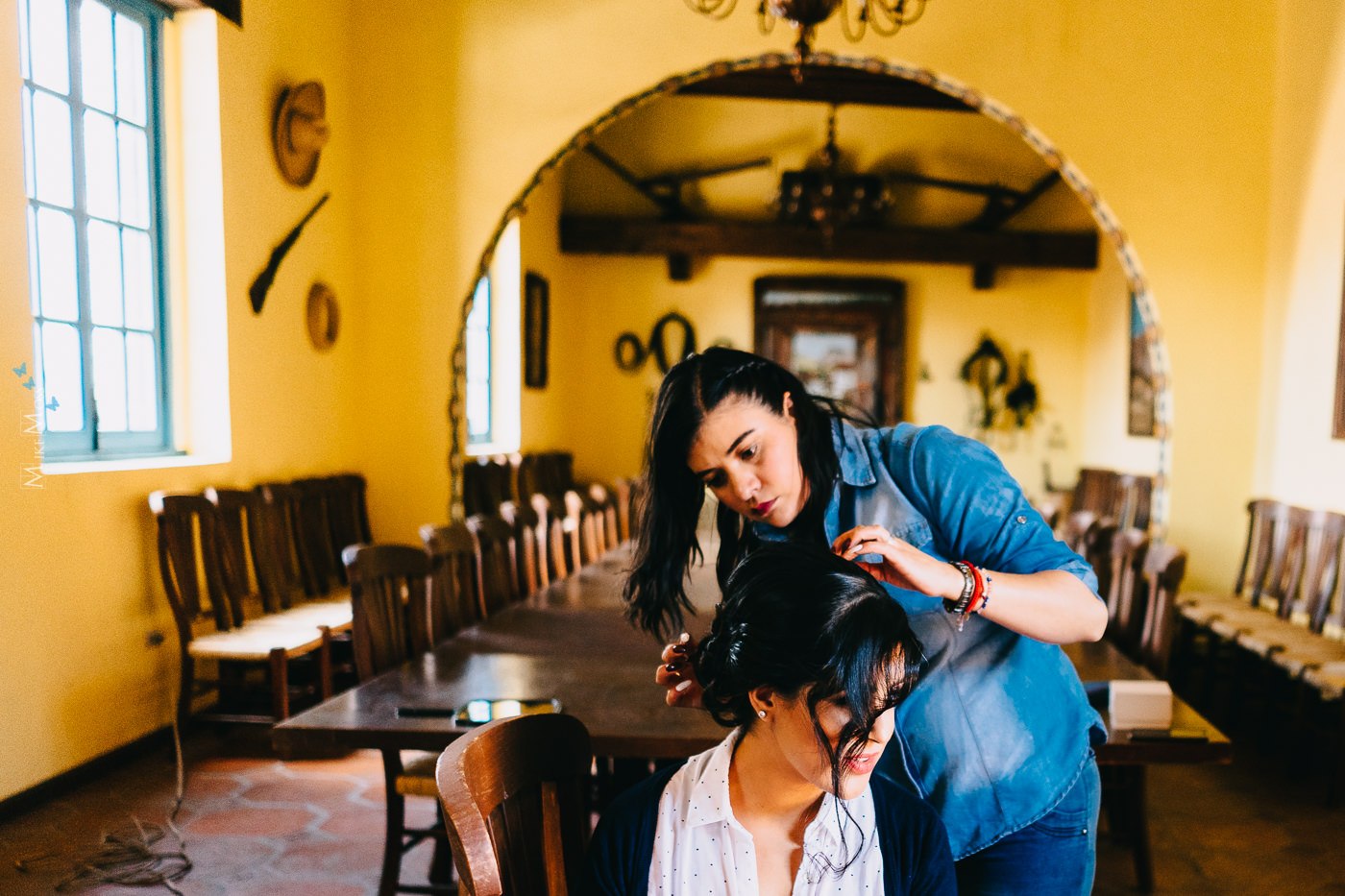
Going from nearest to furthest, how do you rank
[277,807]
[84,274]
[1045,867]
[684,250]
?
1. [1045,867]
2. [277,807]
3. [84,274]
4. [684,250]

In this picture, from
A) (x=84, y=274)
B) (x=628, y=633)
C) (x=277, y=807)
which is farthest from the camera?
(x=84, y=274)

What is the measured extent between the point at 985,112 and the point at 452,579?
3924 mm

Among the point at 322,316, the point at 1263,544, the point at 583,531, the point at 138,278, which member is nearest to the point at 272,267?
the point at 322,316

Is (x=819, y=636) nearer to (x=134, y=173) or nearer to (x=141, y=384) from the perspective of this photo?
(x=141, y=384)

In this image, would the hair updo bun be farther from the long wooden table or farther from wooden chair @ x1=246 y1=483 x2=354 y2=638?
wooden chair @ x1=246 y1=483 x2=354 y2=638

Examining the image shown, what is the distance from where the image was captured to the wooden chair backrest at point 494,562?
356 cm

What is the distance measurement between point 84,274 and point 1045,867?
12.7ft

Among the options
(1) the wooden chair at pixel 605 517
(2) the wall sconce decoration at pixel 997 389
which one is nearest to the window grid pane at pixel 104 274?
(1) the wooden chair at pixel 605 517

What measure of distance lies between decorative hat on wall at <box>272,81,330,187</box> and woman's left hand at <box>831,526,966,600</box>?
4.41m

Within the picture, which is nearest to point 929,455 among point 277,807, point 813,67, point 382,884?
point 382,884

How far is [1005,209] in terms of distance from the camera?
8.93m

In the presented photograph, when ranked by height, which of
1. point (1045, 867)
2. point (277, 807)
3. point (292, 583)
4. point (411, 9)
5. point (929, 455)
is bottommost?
point (277, 807)

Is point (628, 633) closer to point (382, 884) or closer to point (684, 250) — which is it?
point (382, 884)

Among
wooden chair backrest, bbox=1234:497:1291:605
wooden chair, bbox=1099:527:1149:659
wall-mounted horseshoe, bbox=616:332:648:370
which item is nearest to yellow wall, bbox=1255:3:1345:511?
wooden chair backrest, bbox=1234:497:1291:605
